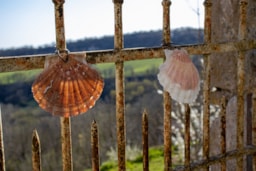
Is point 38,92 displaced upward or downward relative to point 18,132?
upward

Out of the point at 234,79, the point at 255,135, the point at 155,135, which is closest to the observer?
the point at 255,135

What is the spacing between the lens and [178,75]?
5.49 ft

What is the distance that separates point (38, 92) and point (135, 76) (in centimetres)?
2381

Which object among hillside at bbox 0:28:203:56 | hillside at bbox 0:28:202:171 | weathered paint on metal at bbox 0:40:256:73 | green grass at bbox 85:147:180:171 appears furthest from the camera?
hillside at bbox 0:28:202:171

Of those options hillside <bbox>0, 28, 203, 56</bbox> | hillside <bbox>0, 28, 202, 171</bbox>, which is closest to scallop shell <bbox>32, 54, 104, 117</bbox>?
hillside <bbox>0, 28, 203, 56</bbox>

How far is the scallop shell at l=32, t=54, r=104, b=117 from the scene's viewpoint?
1.33 m

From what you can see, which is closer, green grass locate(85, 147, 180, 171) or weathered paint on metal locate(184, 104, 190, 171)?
weathered paint on metal locate(184, 104, 190, 171)

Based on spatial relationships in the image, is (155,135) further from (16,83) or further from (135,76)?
(135,76)

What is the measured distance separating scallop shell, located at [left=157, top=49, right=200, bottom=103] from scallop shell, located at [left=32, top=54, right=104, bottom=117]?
0.36 metres

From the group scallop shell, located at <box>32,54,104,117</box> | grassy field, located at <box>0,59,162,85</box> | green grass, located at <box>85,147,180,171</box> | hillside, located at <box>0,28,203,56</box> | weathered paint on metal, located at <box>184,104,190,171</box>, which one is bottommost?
green grass, located at <box>85,147,180,171</box>

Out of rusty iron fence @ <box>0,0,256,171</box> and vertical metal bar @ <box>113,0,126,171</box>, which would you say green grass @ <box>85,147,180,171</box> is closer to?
rusty iron fence @ <box>0,0,256,171</box>

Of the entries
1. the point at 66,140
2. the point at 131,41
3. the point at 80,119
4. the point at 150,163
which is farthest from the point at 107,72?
the point at 66,140

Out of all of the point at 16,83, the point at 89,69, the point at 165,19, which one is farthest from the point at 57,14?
the point at 16,83

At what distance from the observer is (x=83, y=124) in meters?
15.8
